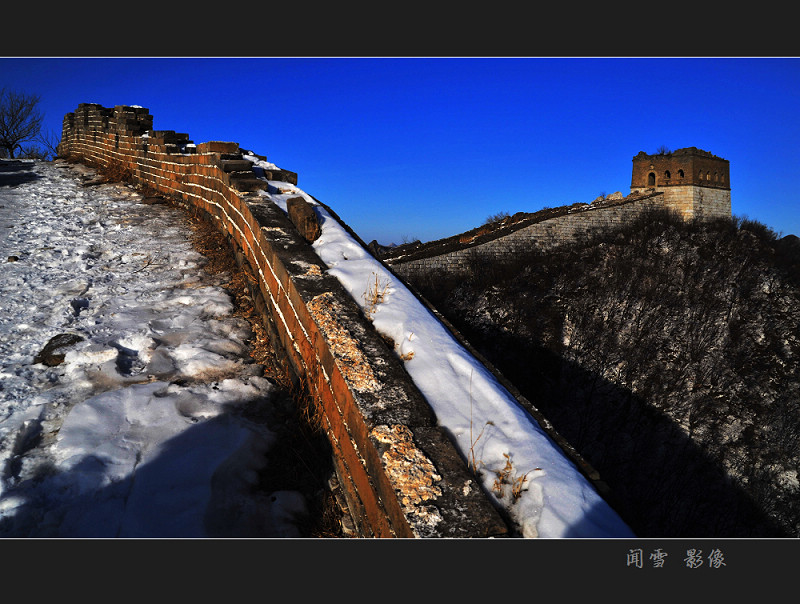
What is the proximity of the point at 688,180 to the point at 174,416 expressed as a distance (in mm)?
25033

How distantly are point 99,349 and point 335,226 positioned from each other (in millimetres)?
1921

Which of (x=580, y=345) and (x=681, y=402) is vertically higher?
(x=580, y=345)

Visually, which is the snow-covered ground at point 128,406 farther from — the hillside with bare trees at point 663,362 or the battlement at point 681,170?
the battlement at point 681,170

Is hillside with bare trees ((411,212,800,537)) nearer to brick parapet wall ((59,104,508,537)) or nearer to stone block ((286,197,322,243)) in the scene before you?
stone block ((286,197,322,243))

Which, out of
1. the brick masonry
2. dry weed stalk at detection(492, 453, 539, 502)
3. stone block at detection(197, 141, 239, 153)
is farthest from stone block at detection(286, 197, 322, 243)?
the brick masonry

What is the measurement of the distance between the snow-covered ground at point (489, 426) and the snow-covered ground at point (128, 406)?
813mm

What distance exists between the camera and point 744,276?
16750mm

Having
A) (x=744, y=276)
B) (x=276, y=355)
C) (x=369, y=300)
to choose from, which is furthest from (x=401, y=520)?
(x=744, y=276)

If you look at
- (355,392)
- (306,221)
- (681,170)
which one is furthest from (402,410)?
(681,170)

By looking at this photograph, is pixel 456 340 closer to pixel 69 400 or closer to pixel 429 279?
pixel 69 400

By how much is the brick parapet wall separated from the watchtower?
2276 centimetres

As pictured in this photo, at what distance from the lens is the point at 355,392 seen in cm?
205

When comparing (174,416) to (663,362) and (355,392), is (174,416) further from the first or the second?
(663,362)

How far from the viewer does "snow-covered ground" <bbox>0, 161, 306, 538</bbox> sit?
6.20 ft
